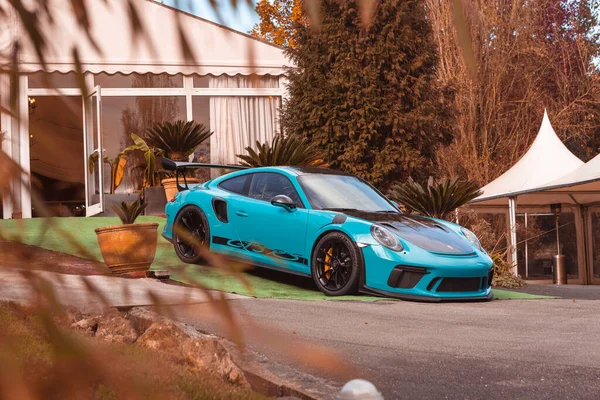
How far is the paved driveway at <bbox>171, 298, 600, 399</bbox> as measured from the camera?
3.78 meters

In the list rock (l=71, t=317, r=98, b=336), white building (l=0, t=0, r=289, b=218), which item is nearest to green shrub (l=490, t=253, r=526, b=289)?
rock (l=71, t=317, r=98, b=336)

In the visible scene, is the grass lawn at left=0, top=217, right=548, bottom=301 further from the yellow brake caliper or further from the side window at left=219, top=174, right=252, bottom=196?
the side window at left=219, top=174, right=252, bottom=196

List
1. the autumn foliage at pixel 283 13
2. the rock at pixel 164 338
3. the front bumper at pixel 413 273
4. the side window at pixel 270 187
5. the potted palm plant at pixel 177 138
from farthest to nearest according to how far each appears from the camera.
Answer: the potted palm plant at pixel 177 138 < the side window at pixel 270 187 < the front bumper at pixel 413 273 < the rock at pixel 164 338 < the autumn foliage at pixel 283 13

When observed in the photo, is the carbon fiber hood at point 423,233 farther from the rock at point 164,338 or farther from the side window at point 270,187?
the rock at point 164,338

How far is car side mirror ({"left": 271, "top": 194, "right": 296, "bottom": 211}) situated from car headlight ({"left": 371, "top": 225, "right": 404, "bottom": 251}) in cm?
96

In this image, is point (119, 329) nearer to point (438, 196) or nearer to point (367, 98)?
point (438, 196)

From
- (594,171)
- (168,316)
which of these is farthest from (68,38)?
(594,171)

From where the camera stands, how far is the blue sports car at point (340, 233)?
7.78 metres

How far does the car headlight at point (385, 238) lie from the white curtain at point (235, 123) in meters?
8.97

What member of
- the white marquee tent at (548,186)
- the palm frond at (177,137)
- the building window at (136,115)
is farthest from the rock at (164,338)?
the building window at (136,115)

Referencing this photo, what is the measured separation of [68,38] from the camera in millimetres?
1098

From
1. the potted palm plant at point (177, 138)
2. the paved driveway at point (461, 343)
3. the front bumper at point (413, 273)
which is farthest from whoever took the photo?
the potted palm plant at point (177, 138)

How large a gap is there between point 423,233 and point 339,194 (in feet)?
3.83

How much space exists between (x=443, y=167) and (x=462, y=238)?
45.3ft
